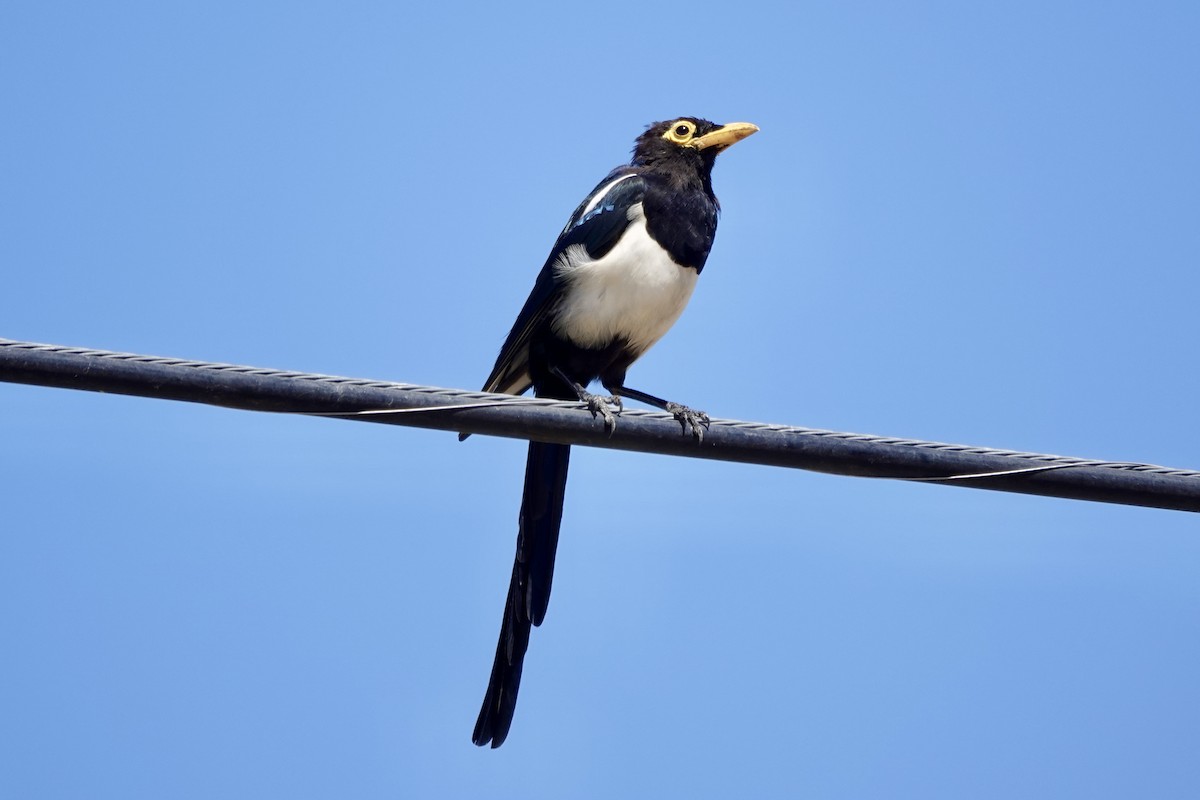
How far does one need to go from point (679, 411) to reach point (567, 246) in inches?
60.5

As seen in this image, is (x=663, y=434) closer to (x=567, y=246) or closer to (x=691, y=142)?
(x=567, y=246)

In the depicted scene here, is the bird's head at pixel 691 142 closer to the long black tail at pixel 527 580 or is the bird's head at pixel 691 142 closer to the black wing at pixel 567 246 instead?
the black wing at pixel 567 246

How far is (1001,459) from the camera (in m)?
2.93

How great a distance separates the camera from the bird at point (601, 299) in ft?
14.8

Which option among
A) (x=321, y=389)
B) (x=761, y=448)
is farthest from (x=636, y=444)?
(x=321, y=389)

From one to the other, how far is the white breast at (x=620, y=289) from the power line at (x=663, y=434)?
1.66 metres

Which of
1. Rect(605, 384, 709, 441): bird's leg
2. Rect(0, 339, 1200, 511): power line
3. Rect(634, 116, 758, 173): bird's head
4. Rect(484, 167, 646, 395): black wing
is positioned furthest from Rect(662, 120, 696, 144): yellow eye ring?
Rect(0, 339, 1200, 511): power line

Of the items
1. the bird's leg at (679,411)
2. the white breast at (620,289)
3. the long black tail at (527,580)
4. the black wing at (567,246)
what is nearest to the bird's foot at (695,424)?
the bird's leg at (679,411)

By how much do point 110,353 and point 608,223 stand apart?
2.47m

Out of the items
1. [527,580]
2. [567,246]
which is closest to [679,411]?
[527,580]

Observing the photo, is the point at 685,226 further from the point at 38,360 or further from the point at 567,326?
the point at 38,360

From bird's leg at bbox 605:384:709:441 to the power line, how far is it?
2 cm

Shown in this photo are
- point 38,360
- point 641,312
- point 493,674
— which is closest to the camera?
point 38,360

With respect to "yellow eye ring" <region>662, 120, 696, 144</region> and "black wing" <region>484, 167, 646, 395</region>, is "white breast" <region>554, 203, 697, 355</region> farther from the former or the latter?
"yellow eye ring" <region>662, 120, 696, 144</region>
